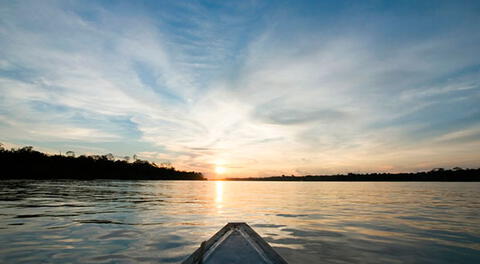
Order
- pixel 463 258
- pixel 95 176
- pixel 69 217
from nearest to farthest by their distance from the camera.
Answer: pixel 463 258 < pixel 69 217 < pixel 95 176

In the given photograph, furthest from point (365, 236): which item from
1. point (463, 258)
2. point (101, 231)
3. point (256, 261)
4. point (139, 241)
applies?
point (101, 231)

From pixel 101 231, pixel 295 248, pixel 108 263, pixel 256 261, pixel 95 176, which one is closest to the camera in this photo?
pixel 256 261

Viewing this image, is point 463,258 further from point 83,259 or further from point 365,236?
point 83,259

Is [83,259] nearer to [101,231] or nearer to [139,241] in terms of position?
[139,241]

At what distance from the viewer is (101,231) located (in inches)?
396

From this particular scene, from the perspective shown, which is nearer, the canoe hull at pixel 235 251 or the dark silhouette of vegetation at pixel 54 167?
the canoe hull at pixel 235 251

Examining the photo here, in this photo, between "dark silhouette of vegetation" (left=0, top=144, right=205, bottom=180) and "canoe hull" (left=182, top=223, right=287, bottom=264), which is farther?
"dark silhouette of vegetation" (left=0, top=144, right=205, bottom=180)

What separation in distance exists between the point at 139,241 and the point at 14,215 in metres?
9.79

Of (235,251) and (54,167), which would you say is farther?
(54,167)

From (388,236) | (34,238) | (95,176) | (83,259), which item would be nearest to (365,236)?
(388,236)

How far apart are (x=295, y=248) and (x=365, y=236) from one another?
12.5 ft

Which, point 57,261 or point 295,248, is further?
point 295,248

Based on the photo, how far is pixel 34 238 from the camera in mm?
8727

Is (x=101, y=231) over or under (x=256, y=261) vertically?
under
